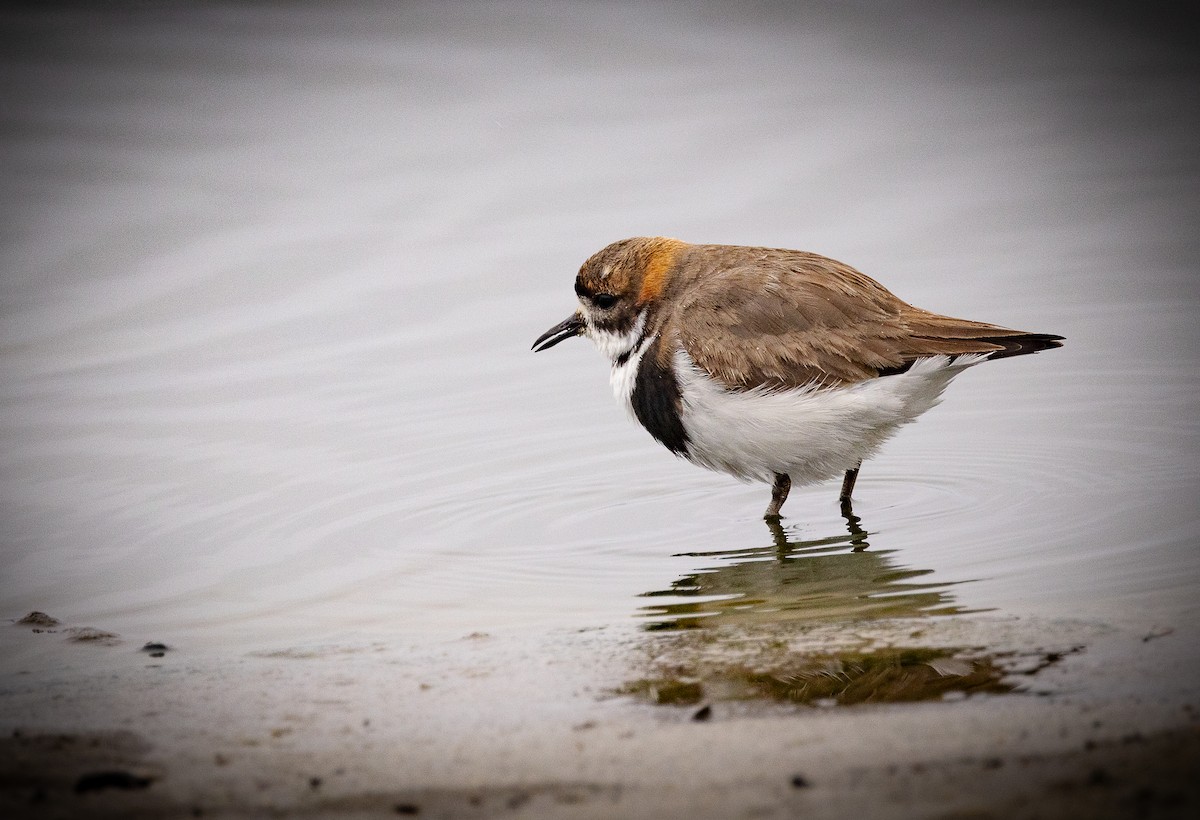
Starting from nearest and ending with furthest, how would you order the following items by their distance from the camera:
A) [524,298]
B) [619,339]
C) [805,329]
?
[805,329] < [619,339] < [524,298]

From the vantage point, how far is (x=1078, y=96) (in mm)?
14727

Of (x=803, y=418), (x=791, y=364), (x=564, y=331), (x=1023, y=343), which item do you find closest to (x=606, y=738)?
(x=803, y=418)

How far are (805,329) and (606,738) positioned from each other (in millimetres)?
3778

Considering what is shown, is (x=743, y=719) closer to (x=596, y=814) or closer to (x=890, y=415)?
(x=596, y=814)

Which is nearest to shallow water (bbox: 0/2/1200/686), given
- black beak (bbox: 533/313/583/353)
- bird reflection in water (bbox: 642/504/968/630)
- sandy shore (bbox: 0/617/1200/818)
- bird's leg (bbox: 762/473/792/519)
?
bird reflection in water (bbox: 642/504/968/630)

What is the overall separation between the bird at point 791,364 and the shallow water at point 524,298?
1.48 ft

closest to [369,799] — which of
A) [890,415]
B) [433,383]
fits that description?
[890,415]

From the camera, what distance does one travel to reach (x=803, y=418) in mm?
7203

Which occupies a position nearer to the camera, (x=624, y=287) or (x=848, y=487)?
(x=848, y=487)

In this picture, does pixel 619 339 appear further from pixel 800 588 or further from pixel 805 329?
pixel 800 588

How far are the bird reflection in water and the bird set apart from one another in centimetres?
55

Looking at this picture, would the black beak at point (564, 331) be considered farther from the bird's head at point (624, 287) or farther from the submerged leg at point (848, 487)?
the submerged leg at point (848, 487)

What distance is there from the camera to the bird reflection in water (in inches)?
216

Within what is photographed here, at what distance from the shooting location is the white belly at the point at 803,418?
713 cm
